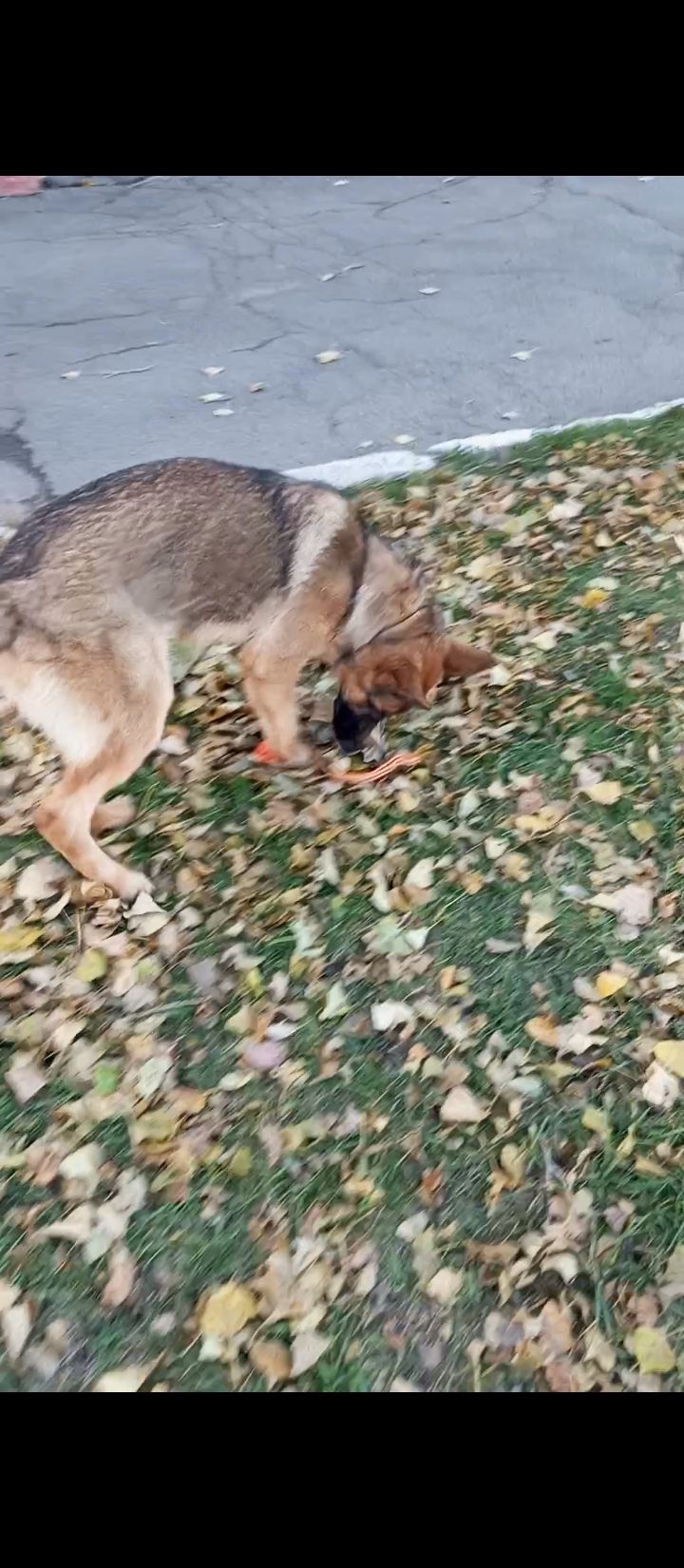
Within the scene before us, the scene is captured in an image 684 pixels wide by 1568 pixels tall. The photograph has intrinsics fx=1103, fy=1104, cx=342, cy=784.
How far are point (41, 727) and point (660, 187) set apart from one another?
8.90 m

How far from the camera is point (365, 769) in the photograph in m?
4.19

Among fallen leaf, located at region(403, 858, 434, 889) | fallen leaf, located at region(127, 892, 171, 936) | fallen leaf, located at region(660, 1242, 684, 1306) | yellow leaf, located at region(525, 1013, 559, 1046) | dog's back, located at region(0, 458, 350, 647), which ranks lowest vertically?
fallen leaf, located at region(660, 1242, 684, 1306)

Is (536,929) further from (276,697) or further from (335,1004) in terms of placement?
(276,697)

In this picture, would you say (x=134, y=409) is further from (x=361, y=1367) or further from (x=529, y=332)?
(x=361, y=1367)

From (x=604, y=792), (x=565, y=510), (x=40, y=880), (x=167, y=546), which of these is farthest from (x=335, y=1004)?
(x=565, y=510)

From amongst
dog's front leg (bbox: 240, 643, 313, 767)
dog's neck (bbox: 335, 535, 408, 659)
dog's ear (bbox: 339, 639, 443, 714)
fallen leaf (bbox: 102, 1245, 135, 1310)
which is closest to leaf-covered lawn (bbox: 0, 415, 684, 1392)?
fallen leaf (bbox: 102, 1245, 135, 1310)

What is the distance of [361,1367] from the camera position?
2.65 m

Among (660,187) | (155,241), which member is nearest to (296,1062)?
(155,241)

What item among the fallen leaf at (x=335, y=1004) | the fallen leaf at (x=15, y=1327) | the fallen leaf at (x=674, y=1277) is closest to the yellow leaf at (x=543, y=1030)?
the fallen leaf at (x=335, y=1004)

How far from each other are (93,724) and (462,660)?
132 cm

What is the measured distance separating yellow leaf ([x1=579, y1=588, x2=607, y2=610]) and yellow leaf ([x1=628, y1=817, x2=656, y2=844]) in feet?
4.41

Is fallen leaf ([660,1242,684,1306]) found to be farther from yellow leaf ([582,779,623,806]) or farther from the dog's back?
the dog's back

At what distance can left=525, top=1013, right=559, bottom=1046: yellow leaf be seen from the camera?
131 inches

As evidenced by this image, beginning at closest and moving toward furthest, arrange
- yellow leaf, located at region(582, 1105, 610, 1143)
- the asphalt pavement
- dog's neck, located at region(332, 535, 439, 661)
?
yellow leaf, located at region(582, 1105, 610, 1143) → dog's neck, located at region(332, 535, 439, 661) → the asphalt pavement
